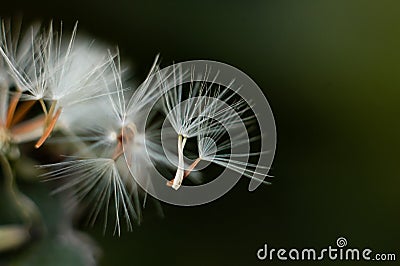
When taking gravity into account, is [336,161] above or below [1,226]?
above

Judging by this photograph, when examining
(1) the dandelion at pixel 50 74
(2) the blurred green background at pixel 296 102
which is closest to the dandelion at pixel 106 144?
(1) the dandelion at pixel 50 74

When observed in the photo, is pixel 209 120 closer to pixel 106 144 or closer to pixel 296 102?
pixel 106 144

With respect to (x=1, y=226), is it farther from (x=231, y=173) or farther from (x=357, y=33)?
(x=357, y=33)

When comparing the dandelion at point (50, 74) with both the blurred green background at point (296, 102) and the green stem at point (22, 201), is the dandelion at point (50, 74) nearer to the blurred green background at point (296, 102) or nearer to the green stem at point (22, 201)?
the green stem at point (22, 201)

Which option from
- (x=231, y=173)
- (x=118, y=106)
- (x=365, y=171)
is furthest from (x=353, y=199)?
(x=118, y=106)

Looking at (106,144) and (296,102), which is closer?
(106,144)

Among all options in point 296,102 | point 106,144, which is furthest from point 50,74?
point 296,102

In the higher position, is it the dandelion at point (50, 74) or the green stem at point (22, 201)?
the dandelion at point (50, 74)

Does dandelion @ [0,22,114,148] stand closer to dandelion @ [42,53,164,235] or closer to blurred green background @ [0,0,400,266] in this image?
dandelion @ [42,53,164,235]
